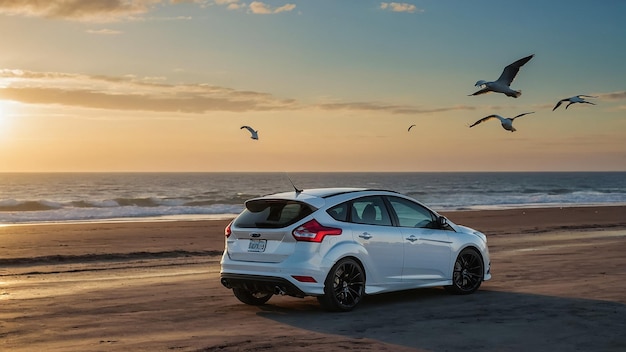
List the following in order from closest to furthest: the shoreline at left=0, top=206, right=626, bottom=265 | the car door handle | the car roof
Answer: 1. the car roof
2. the car door handle
3. the shoreline at left=0, top=206, right=626, bottom=265

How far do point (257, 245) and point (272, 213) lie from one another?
460 mm

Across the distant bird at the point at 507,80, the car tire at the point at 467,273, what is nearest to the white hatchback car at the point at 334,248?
the car tire at the point at 467,273

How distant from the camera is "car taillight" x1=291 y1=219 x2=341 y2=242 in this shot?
9.84 meters

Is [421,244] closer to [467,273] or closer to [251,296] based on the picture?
[467,273]

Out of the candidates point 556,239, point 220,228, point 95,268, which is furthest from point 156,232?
point 556,239

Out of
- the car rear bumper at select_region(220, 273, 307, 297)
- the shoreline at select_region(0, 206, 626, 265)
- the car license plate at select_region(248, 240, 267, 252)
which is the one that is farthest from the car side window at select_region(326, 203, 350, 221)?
the shoreline at select_region(0, 206, 626, 265)

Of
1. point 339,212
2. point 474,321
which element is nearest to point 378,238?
point 339,212

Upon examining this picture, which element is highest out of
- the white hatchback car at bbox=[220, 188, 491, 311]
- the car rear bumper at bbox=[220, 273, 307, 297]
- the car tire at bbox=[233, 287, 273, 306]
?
the white hatchback car at bbox=[220, 188, 491, 311]

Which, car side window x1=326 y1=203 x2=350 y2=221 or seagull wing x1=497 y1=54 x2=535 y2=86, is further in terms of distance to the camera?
seagull wing x1=497 y1=54 x2=535 y2=86

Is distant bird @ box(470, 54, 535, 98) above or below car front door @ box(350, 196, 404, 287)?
above

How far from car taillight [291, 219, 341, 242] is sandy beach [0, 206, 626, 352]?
976 mm

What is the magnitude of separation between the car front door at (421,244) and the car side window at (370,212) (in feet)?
0.74

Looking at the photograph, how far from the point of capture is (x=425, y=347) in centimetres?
787

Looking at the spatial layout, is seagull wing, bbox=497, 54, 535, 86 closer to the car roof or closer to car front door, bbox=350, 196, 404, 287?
car front door, bbox=350, 196, 404, 287
